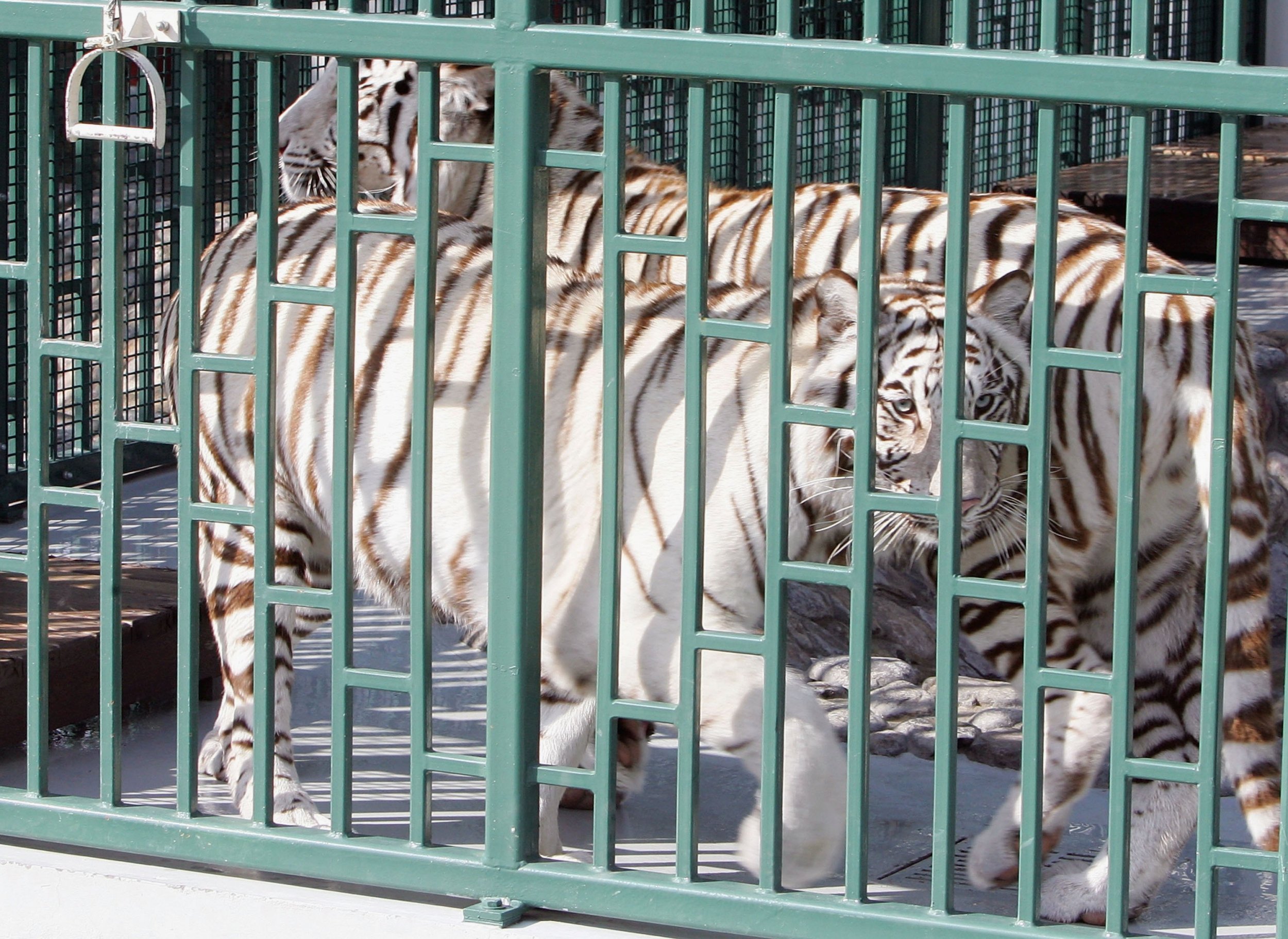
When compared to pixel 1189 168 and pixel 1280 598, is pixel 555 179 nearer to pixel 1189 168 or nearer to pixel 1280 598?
pixel 1280 598

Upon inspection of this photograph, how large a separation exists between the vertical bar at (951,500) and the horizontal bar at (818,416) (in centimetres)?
13

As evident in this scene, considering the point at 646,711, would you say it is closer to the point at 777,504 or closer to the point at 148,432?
the point at 777,504

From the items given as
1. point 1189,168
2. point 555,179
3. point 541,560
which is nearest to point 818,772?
point 541,560

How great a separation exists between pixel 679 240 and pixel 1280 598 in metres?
4.03

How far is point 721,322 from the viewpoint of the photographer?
8.67 ft

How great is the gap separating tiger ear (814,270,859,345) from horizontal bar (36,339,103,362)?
3.63 feet

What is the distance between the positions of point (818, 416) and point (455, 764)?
73 cm

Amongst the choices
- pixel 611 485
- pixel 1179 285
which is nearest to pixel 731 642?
pixel 611 485

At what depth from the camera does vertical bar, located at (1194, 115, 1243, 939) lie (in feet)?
8.00

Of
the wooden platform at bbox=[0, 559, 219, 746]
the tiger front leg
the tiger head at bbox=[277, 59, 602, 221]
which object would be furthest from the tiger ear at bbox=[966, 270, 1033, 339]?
the tiger head at bbox=[277, 59, 602, 221]

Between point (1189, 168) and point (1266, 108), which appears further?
point (1189, 168)

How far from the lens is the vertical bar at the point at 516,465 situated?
8.88 feet

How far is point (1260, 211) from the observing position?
2.41m

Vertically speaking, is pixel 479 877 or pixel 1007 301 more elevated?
pixel 1007 301
